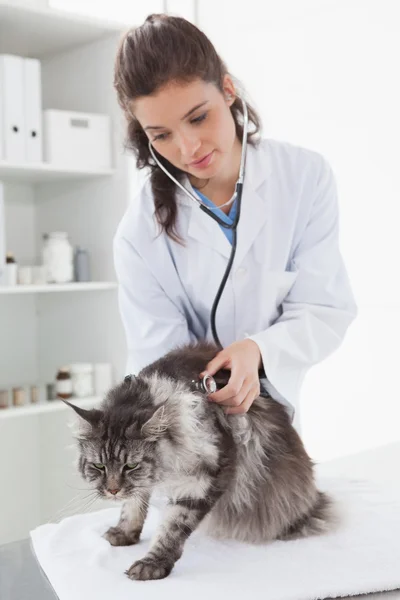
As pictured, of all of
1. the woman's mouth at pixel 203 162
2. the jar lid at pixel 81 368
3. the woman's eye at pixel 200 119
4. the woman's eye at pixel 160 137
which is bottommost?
the jar lid at pixel 81 368

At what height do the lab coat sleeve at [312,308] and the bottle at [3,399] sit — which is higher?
the lab coat sleeve at [312,308]

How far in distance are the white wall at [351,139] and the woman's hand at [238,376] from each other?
144 cm


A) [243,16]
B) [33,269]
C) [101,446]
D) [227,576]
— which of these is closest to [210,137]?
[101,446]

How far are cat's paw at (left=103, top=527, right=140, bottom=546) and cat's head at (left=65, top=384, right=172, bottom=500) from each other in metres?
0.19

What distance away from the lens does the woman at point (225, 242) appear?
4.59 feet

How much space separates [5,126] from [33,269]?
56cm

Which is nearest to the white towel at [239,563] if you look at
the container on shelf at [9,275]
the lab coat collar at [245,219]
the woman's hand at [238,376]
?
the woman's hand at [238,376]

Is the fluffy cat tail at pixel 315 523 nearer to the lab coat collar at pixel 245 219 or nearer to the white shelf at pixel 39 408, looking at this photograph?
the lab coat collar at pixel 245 219

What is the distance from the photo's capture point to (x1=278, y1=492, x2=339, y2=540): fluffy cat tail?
1.27m

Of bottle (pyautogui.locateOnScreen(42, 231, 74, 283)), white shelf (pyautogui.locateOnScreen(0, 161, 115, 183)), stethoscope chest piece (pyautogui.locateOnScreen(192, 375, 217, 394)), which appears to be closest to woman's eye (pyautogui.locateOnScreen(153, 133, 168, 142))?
stethoscope chest piece (pyautogui.locateOnScreen(192, 375, 217, 394))

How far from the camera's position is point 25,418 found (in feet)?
10.6

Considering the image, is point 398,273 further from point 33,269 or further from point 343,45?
point 33,269

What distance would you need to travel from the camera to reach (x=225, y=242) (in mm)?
1555

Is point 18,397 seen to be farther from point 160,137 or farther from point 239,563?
point 239,563
